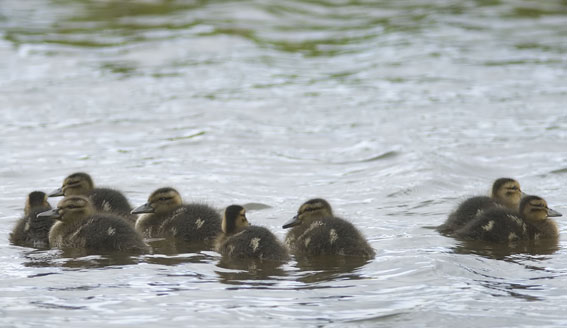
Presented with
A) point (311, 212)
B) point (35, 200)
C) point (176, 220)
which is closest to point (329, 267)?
point (311, 212)

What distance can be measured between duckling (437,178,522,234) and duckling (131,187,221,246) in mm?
1883

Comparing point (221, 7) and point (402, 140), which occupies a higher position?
point (221, 7)

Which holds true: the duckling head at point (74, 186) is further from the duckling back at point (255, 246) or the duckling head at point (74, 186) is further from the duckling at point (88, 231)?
the duckling back at point (255, 246)

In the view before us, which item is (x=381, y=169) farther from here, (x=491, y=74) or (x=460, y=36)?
(x=460, y=36)

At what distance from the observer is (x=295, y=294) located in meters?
7.12

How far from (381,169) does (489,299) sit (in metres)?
5.25

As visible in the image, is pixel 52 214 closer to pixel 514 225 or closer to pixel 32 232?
pixel 32 232

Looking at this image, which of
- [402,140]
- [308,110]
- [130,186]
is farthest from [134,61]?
[130,186]

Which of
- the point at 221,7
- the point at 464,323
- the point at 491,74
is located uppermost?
the point at 221,7

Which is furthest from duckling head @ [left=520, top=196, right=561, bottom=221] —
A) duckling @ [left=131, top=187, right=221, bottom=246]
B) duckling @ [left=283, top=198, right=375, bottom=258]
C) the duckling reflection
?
duckling @ [left=131, top=187, right=221, bottom=246]

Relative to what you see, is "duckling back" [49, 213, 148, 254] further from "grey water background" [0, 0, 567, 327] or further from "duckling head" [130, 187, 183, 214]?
"duckling head" [130, 187, 183, 214]

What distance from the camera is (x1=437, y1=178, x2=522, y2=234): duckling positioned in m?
9.02

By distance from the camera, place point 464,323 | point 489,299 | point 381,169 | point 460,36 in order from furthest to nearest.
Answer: point 460,36, point 381,169, point 489,299, point 464,323

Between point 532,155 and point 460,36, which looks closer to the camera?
point 532,155
